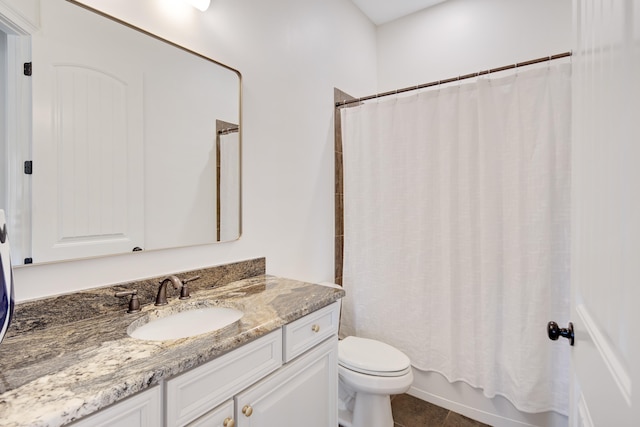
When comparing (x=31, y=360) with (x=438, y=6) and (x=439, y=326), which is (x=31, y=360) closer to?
(x=439, y=326)

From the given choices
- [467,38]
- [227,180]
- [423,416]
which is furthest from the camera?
[467,38]

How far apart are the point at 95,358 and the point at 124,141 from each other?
2.48 feet

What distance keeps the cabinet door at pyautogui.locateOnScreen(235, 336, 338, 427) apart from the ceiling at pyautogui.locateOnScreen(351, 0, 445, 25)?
2514mm

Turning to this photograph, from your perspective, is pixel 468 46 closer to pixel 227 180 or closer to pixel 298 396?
pixel 227 180

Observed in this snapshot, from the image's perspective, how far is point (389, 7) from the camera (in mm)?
2504

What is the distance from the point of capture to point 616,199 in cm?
51

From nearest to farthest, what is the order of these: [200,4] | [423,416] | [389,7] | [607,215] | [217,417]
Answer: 1. [607,215]
2. [217,417]
3. [200,4]
4. [423,416]
5. [389,7]

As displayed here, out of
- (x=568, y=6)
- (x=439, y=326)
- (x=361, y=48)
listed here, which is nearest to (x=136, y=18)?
(x=361, y=48)

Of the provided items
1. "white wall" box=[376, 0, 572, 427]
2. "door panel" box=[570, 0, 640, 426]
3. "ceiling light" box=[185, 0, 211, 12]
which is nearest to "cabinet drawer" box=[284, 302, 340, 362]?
"door panel" box=[570, 0, 640, 426]

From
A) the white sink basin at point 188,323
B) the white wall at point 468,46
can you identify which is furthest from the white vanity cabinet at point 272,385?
the white wall at point 468,46

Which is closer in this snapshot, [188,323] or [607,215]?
[607,215]

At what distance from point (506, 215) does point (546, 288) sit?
0.40m

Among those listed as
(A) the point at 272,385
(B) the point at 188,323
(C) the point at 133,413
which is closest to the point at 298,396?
(A) the point at 272,385

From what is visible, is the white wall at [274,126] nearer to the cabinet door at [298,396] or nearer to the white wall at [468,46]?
the white wall at [468,46]
